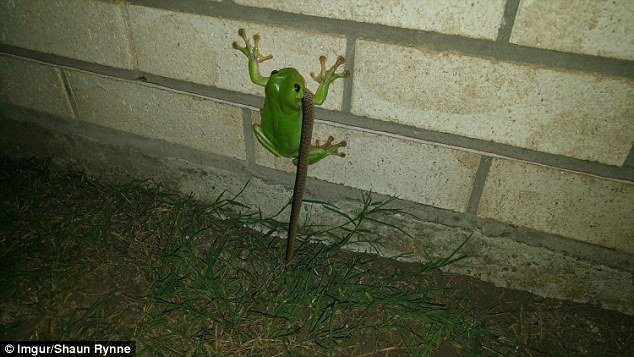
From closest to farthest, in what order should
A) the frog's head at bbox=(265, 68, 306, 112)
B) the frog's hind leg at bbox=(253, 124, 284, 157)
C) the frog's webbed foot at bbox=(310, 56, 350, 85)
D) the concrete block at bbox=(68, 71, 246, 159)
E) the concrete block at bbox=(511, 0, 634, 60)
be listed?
the concrete block at bbox=(511, 0, 634, 60), the frog's head at bbox=(265, 68, 306, 112), the frog's webbed foot at bbox=(310, 56, 350, 85), the frog's hind leg at bbox=(253, 124, 284, 157), the concrete block at bbox=(68, 71, 246, 159)

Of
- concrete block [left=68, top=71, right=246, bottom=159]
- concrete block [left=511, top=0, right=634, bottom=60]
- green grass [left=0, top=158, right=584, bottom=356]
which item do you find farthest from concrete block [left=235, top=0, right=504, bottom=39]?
green grass [left=0, top=158, right=584, bottom=356]

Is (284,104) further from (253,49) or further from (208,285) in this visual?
(208,285)

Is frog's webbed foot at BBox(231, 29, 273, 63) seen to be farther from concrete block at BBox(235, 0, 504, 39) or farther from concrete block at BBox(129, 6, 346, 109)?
concrete block at BBox(235, 0, 504, 39)

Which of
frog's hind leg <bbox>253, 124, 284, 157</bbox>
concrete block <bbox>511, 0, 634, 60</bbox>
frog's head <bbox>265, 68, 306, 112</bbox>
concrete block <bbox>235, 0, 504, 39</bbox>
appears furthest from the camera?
frog's hind leg <bbox>253, 124, 284, 157</bbox>

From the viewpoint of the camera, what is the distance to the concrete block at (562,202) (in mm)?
1909

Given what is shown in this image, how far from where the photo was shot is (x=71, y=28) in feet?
7.54

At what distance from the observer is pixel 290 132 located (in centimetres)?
196

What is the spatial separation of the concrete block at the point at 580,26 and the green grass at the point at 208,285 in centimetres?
111

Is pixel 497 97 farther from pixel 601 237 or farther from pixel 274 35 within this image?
pixel 274 35

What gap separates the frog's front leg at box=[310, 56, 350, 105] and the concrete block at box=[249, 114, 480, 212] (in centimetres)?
27

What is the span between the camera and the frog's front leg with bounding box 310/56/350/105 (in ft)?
6.12

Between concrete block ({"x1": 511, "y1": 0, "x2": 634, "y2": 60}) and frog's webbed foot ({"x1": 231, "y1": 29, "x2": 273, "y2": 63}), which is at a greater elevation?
concrete block ({"x1": 511, "y1": 0, "x2": 634, "y2": 60})

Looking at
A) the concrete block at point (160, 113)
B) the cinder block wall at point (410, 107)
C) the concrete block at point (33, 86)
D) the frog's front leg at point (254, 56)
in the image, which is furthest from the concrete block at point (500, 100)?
the concrete block at point (33, 86)

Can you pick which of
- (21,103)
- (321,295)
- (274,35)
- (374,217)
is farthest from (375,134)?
(21,103)
